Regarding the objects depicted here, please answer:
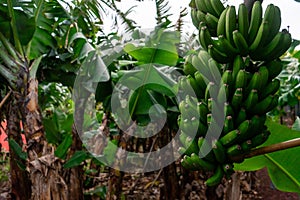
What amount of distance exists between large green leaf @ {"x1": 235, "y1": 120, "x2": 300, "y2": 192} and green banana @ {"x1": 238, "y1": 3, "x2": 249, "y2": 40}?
0.32 metres

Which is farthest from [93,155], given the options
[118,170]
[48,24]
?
[48,24]

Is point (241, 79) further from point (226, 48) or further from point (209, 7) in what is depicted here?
point (209, 7)

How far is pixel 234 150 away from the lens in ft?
1.56

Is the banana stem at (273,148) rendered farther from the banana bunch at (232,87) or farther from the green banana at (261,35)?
the green banana at (261,35)

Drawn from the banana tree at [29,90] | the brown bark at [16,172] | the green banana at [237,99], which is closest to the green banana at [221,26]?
the green banana at [237,99]

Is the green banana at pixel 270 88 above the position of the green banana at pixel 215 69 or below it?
below

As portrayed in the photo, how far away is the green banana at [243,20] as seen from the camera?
47 centimetres

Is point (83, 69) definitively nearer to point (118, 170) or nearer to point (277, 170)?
point (118, 170)

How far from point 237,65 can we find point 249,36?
5 cm

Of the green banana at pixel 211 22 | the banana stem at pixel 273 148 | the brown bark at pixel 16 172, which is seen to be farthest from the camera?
the brown bark at pixel 16 172

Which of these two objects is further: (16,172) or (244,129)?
(16,172)

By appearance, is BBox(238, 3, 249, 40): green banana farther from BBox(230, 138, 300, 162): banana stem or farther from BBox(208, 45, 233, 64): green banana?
BBox(230, 138, 300, 162): banana stem

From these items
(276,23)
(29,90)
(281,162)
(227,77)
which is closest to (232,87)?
(227,77)

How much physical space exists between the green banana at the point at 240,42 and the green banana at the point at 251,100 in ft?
0.21
